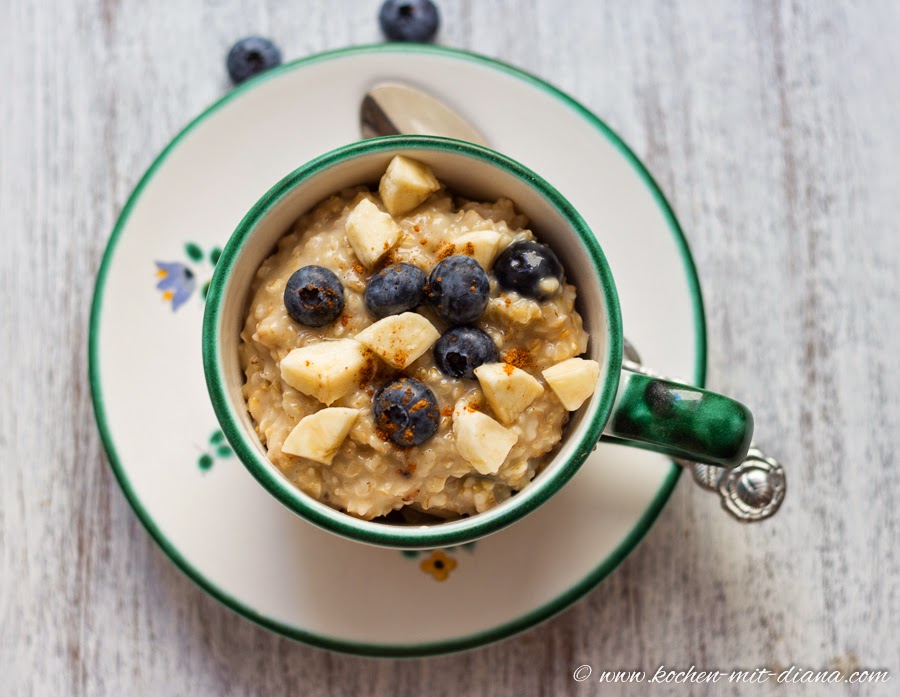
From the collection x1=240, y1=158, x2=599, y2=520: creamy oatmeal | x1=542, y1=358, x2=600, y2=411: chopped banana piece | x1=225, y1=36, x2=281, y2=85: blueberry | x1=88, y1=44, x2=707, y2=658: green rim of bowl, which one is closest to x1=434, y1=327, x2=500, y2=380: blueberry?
x1=240, y1=158, x2=599, y2=520: creamy oatmeal

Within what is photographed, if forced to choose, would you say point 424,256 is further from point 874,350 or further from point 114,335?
point 874,350

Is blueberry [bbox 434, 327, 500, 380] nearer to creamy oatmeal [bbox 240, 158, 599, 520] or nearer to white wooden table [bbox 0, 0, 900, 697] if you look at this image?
creamy oatmeal [bbox 240, 158, 599, 520]

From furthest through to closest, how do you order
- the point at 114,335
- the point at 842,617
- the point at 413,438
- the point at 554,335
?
the point at 842,617 → the point at 114,335 → the point at 554,335 → the point at 413,438

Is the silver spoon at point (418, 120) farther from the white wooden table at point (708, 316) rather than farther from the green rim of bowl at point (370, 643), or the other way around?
the white wooden table at point (708, 316)

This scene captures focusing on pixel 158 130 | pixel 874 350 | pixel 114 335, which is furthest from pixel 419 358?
pixel 874 350

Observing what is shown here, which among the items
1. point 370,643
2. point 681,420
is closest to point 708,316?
point 681,420

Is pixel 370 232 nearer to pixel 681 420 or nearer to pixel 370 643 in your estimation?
pixel 681 420

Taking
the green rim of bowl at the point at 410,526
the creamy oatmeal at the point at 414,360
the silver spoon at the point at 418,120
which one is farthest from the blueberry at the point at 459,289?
the silver spoon at the point at 418,120
